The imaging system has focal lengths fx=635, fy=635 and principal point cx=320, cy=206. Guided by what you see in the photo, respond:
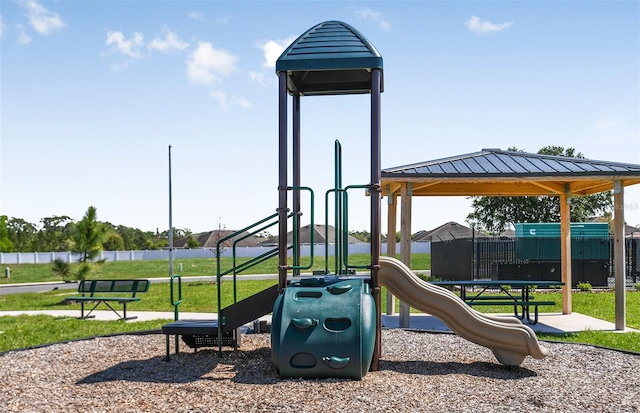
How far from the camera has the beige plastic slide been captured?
695cm

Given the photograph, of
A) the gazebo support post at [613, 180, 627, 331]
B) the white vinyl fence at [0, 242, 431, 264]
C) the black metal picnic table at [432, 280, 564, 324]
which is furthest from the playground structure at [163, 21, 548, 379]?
the white vinyl fence at [0, 242, 431, 264]

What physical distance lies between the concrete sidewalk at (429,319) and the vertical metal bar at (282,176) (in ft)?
11.3

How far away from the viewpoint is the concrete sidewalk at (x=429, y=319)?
10.6 m

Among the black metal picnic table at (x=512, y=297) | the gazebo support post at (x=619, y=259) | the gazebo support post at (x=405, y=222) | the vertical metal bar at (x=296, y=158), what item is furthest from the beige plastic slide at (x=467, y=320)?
the gazebo support post at (x=619, y=259)

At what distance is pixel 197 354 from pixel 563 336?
18.5 feet

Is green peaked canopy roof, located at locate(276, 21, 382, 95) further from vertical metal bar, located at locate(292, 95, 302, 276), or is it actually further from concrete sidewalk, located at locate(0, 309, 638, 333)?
concrete sidewalk, located at locate(0, 309, 638, 333)

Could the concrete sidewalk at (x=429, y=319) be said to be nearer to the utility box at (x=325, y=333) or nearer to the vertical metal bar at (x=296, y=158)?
the vertical metal bar at (x=296, y=158)

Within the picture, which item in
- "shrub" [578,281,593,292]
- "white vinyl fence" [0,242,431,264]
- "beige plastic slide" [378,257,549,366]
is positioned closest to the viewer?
"beige plastic slide" [378,257,549,366]

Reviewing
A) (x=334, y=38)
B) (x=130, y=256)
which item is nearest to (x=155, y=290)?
(x=334, y=38)

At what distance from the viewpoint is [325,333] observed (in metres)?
6.20

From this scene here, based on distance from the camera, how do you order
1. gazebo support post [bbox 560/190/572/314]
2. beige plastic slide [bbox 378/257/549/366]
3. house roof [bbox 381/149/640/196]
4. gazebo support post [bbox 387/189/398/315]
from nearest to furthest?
beige plastic slide [bbox 378/257/549/366]
house roof [bbox 381/149/640/196]
gazebo support post [bbox 387/189/398/315]
gazebo support post [bbox 560/190/572/314]

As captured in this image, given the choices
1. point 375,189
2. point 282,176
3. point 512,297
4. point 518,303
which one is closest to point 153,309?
point 512,297

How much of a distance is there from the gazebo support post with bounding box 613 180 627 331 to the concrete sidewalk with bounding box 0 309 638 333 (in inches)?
10.6

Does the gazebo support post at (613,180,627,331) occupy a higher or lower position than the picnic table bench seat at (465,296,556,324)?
higher
